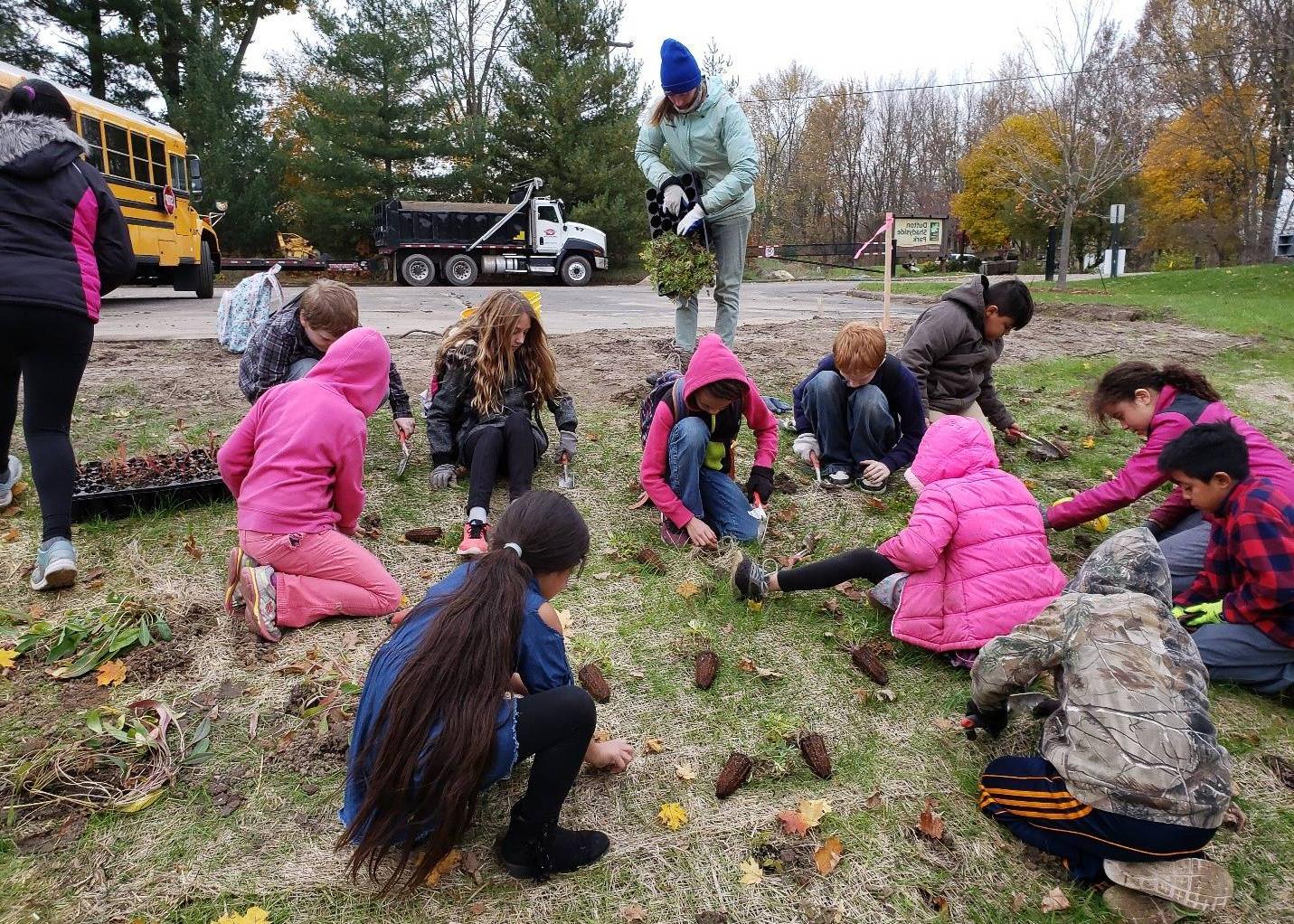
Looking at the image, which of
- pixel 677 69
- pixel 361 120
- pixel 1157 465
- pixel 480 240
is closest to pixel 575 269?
pixel 480 240

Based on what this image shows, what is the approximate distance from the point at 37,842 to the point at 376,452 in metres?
3.15

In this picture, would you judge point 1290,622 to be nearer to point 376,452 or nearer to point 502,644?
point 502,644

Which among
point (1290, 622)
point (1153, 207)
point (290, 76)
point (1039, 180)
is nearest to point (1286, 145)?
point (1039, 180)

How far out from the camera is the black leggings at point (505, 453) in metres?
4.22

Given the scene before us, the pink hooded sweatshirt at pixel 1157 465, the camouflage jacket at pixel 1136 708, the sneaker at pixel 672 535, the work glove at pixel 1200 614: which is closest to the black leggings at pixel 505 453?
the sneaker at pixel 672 535

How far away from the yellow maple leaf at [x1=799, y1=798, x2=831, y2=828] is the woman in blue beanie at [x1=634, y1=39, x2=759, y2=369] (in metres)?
4.02

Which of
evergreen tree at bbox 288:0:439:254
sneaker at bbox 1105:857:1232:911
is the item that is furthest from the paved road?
evergreen tree at bbox 288:0:439:254

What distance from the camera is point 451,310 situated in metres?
12.5

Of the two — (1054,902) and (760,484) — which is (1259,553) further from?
(760,484)

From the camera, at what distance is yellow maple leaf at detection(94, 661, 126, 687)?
291cm

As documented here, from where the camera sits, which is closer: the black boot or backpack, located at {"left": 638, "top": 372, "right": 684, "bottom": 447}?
the black boot

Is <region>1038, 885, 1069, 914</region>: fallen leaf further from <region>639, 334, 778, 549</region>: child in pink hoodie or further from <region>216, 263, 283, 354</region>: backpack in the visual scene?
<region>216, 263, 283, 354</region>: backpack

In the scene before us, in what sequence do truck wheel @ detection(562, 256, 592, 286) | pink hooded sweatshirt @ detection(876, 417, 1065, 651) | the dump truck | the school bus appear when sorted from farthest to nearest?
truck wheel @ detection(562, 256, 592, 286)
the dump truck
the school bus
pink hooded sweatshirt @ detection(876, 417, 1065, 651)

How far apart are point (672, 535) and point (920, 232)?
28.2 metres
